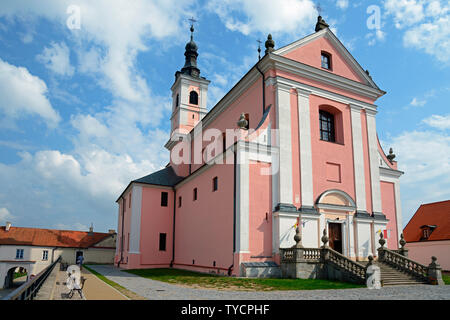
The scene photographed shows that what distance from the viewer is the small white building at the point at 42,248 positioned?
43250mm

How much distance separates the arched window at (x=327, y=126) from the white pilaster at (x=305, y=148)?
1731 millimetres

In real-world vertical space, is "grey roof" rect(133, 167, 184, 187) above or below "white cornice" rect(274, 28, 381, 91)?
below

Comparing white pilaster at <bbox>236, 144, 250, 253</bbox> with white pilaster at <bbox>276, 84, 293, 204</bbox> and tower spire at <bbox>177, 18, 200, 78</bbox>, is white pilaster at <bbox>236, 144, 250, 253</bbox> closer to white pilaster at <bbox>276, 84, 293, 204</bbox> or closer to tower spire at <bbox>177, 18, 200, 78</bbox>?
white pilaster at <bbox>276, 84, 293, 204</bbox>

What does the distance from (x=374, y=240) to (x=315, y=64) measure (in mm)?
10635

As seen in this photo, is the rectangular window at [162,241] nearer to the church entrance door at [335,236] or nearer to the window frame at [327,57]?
the church entrance door at [335,236]

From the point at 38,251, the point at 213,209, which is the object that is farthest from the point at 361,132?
the point at 38,251

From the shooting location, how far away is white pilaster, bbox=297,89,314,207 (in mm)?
19078

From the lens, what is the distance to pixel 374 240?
810 inches

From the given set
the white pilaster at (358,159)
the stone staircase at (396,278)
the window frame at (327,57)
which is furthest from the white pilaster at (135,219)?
the stone staircase at (396,278)

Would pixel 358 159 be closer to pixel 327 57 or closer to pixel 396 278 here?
pixel 327 57

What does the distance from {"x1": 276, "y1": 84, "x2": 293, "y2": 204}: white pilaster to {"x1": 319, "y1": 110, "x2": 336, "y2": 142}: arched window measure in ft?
10.1

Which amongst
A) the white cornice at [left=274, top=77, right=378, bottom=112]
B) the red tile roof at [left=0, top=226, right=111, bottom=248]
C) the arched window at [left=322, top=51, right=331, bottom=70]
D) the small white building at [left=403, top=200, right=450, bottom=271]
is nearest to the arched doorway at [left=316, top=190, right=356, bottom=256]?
the white cornice at [left=274, top=77, right=378, bottom=112]

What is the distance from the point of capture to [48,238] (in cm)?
4753
